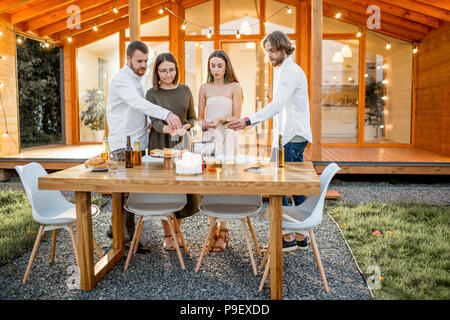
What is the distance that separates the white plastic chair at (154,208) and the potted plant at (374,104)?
6166 mm

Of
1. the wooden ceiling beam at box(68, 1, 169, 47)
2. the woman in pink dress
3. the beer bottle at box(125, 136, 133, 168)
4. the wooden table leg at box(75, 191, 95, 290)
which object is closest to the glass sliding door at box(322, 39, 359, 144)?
the wooden ceiling beam at box(68, 1, 169, 47)

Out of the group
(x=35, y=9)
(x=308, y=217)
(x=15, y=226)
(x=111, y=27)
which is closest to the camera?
(x=308, y=217)

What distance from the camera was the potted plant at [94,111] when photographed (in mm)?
8789

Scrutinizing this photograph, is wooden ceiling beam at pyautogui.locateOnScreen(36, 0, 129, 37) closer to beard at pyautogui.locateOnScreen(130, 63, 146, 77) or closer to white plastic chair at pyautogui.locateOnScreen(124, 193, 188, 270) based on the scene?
beard at pyautogui.locateOnScreen(130, 63, 146, 77)

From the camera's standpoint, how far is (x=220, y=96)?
334 centimetres

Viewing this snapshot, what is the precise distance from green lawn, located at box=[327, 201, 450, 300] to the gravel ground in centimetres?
14

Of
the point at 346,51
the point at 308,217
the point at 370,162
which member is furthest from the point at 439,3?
the point at 308,217

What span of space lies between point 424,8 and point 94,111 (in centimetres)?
670

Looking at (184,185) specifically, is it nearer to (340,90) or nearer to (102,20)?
(340,90)

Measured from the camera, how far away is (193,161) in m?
2.31

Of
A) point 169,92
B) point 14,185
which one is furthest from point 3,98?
point 169,92

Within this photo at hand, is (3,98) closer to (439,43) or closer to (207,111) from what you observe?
(207,111)

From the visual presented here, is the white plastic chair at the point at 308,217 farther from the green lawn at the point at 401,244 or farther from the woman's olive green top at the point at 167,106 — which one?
the woman's olive green top at the point at 167,106

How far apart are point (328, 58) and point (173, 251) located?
240 inches
